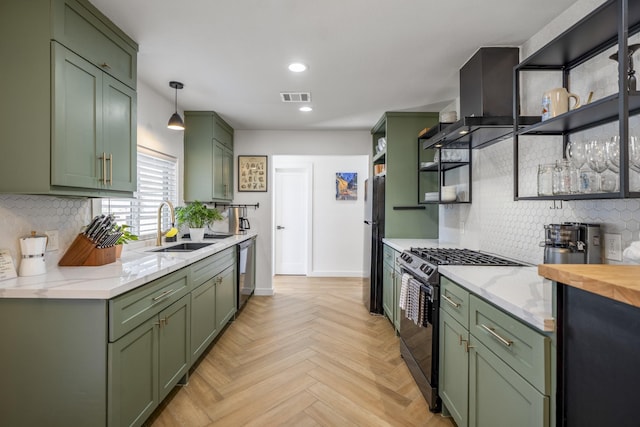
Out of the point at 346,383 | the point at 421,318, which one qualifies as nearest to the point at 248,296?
the point at 346,383

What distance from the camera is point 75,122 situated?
172 cm

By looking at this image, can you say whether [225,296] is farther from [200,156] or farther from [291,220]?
[291,220]

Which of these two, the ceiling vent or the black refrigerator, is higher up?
the ceiling vent

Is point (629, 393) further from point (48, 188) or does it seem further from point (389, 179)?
point (389, 179)

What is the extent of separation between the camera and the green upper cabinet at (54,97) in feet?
5.14

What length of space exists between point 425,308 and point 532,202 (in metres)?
0.99

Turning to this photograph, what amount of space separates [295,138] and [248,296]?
2.37m

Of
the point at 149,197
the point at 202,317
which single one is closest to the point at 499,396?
the point at 202,317

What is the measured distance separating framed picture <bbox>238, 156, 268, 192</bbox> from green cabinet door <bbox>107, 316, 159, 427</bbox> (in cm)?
307

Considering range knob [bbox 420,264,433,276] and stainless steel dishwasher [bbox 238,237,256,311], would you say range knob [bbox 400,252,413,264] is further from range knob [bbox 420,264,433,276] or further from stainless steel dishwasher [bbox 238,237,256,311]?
stainless steel dishwasher [bbox 238,237,256,311]

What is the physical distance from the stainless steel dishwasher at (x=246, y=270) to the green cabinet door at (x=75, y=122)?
2104 mm

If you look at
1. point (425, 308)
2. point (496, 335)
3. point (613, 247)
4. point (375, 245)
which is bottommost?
point (425, 308)

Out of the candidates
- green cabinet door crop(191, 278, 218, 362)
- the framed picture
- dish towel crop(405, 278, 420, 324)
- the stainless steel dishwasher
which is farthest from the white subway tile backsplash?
the framed picture

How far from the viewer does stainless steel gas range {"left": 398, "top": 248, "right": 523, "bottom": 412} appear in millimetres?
2092
